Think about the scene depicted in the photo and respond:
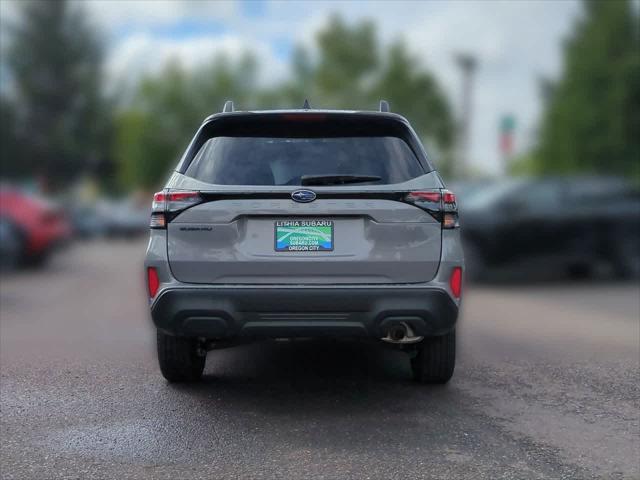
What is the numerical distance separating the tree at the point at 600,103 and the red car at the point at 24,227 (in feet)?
90.8

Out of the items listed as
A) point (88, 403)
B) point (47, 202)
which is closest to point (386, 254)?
point (88, 403)

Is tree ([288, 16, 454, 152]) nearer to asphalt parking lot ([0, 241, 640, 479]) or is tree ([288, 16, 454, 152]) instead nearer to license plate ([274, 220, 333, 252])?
asphalt parking lot ([0, 241, 640, 479])

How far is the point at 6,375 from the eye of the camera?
6.20 meters

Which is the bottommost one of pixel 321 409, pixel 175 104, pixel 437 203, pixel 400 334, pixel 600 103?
pixel 175 104

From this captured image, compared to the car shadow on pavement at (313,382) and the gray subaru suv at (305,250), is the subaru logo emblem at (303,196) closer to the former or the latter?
the gray subaru suv at (305,250)

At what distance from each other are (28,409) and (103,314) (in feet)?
14.8

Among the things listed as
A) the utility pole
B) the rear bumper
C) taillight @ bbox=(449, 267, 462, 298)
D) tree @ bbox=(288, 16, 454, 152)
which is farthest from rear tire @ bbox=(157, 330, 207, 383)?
tree @ bbox=(288, 16, 454, 152)

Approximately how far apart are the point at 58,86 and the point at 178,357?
129 ft

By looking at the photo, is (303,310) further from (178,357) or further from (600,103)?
(600,103)

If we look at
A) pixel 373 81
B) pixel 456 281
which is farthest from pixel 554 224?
pixel 373 81

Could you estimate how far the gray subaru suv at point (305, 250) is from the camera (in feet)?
16.2

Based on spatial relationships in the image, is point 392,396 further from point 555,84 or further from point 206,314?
point 555,84

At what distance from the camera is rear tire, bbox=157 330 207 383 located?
18.4ft

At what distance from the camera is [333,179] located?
5.04 m
